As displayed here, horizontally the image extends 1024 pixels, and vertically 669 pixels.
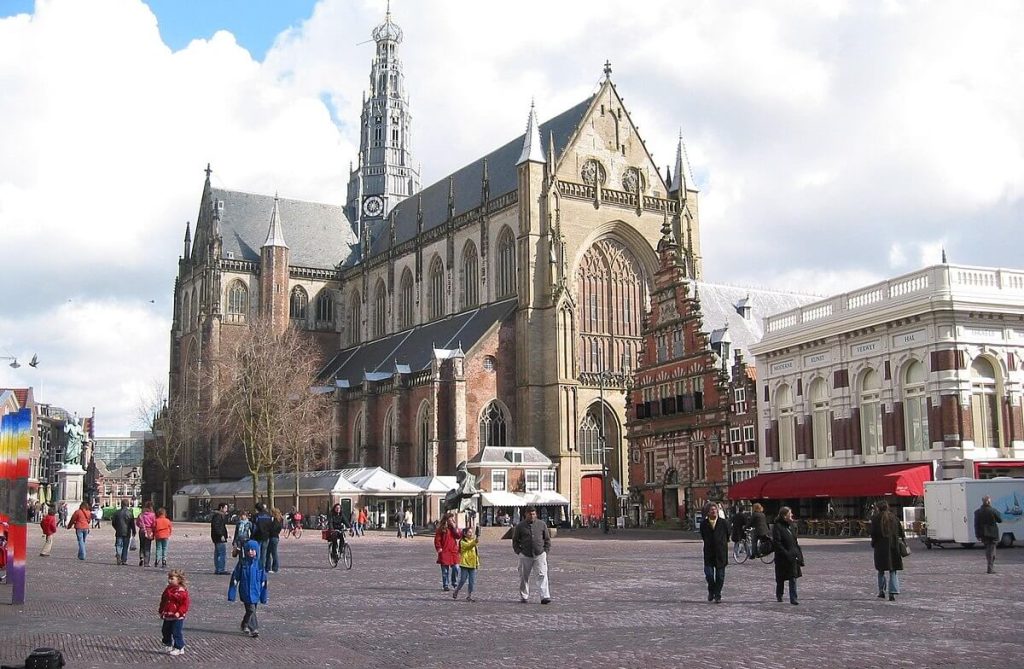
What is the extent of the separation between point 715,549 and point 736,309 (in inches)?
1752

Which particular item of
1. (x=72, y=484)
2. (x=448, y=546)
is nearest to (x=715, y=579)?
(x=448, y=546)

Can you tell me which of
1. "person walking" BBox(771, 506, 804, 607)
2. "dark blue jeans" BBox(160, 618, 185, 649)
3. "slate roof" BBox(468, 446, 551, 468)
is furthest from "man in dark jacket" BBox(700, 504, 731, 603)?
"slate roof" BBox(468, 446, 551, 468)

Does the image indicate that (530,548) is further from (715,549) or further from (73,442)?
(73,442)

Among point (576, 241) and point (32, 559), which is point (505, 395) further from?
point (32, 559)

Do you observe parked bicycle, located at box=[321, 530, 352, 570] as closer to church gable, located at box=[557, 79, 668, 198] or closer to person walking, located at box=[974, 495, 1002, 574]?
person walking, located at box=[974, 495, 1002, 574]

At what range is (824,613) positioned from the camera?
16312 millimetres

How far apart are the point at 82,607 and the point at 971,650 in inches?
545

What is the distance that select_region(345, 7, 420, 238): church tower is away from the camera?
322ft

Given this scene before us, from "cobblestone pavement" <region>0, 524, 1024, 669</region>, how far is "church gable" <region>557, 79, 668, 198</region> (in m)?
43.2

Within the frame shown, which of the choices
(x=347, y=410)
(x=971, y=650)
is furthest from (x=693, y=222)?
(x=971, y=650)

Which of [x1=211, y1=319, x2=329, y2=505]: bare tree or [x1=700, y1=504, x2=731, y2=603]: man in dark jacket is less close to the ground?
[x1=211, y1=319, x2=329, y2=505]: bare tree

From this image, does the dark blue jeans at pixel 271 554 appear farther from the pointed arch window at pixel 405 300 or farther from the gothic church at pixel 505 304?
the pointed arch window at pixel 405 300

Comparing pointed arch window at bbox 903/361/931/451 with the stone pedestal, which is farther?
the stone pedestal

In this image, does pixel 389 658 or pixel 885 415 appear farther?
pixel 885 415
